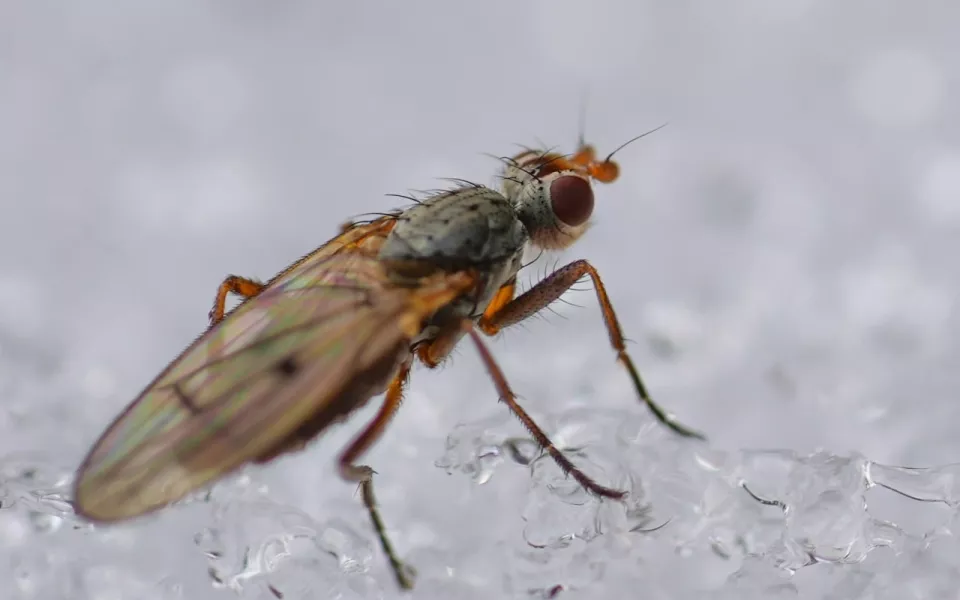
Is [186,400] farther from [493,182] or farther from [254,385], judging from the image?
[493,182]

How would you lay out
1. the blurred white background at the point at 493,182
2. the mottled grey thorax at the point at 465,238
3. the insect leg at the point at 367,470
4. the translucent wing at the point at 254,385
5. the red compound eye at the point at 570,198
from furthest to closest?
1. the blurred white background at the point at 493,182
2. the red compound eye at the point at 570,198
3. the mottled grey thorax at the point at 465,238
4. the insect leg at the point at 367,470
5. the translucent wing at the point at 254,385

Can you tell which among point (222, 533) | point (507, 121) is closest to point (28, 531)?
point (222, 533)

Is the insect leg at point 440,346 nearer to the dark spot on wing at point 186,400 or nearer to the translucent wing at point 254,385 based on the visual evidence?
the translucent wing at point 254,385

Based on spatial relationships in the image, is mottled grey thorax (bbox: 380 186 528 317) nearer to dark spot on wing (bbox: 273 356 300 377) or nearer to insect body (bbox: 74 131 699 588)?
insect body (bbox: 74 131 699 588)

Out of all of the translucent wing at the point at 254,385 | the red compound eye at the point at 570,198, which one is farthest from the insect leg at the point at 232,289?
the red compound eye at the point at 570,198

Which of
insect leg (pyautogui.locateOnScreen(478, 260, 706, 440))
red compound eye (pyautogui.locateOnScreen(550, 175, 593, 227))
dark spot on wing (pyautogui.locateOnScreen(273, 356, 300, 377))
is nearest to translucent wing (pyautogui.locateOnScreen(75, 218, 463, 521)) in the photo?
dark spot on wing (pyautogui.locateOnScreen(273, 356, 300, 377))
